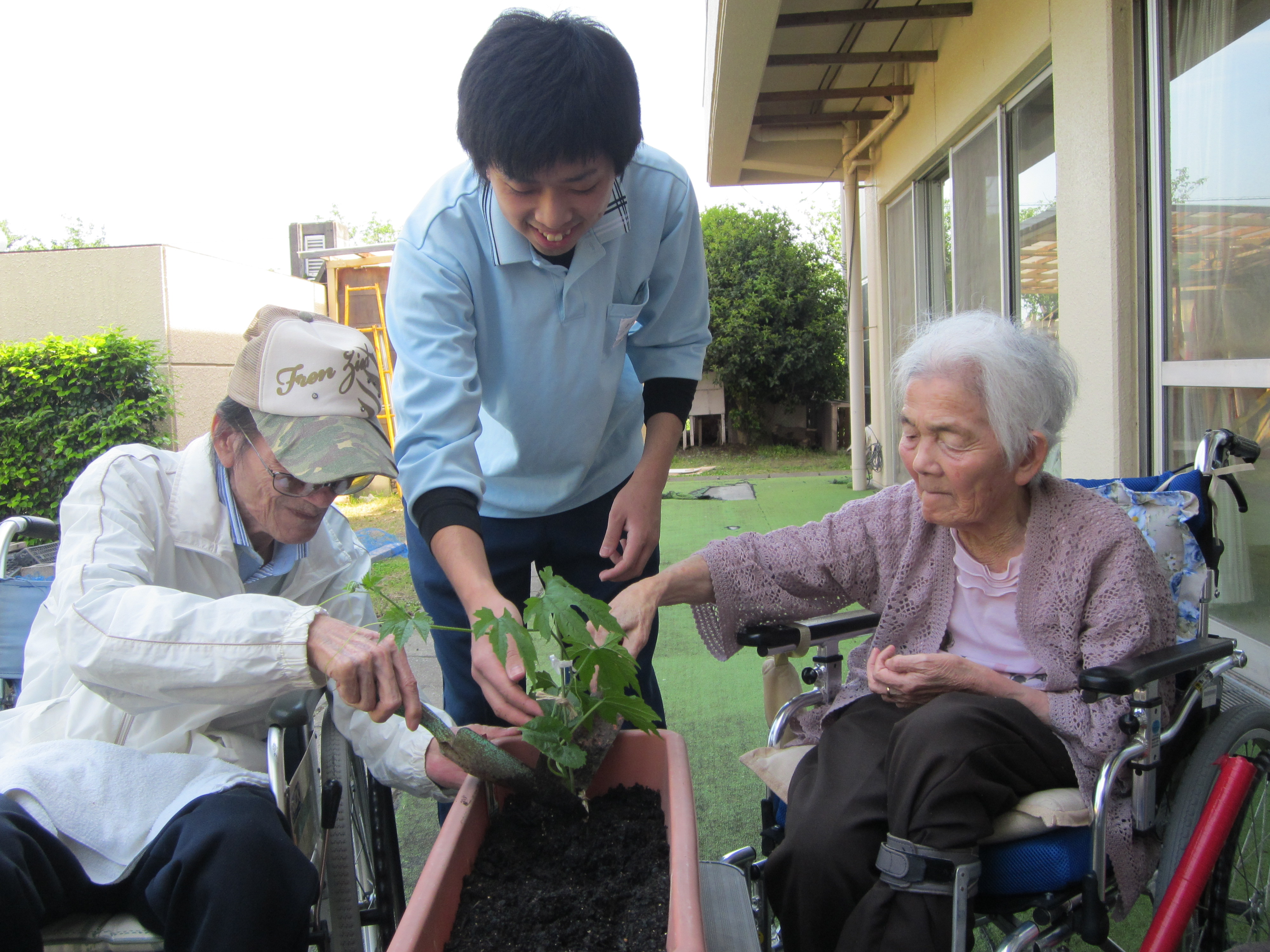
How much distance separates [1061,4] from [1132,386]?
163 cm

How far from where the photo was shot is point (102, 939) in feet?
4.19

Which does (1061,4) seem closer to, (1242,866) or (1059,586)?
(1059,586)

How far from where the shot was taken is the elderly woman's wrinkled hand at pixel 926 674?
1.67 m

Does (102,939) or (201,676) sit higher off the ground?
(201,676)

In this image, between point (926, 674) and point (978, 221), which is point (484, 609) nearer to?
point (926, 674)

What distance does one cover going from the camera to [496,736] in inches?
55.2

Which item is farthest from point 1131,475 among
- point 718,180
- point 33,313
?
point 33,313

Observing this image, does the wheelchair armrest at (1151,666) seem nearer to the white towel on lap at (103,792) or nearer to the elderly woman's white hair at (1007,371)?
the elderly woman's white hair at (1007,371)

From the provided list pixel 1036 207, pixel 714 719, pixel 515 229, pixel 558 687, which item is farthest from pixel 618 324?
pixel 1036 207

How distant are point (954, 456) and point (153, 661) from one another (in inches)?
56.4

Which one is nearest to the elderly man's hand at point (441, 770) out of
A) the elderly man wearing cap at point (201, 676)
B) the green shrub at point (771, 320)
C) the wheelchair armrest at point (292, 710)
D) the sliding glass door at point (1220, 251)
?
the elderly man wearing cap at point (201, 676)

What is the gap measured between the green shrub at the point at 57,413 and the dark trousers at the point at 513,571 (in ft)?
21.7

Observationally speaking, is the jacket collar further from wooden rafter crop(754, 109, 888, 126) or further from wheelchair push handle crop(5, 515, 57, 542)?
wooden rafter crop(754, 109, 888, 126)

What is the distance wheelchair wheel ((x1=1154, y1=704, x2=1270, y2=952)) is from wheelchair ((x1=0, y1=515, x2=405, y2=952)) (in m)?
1.41
